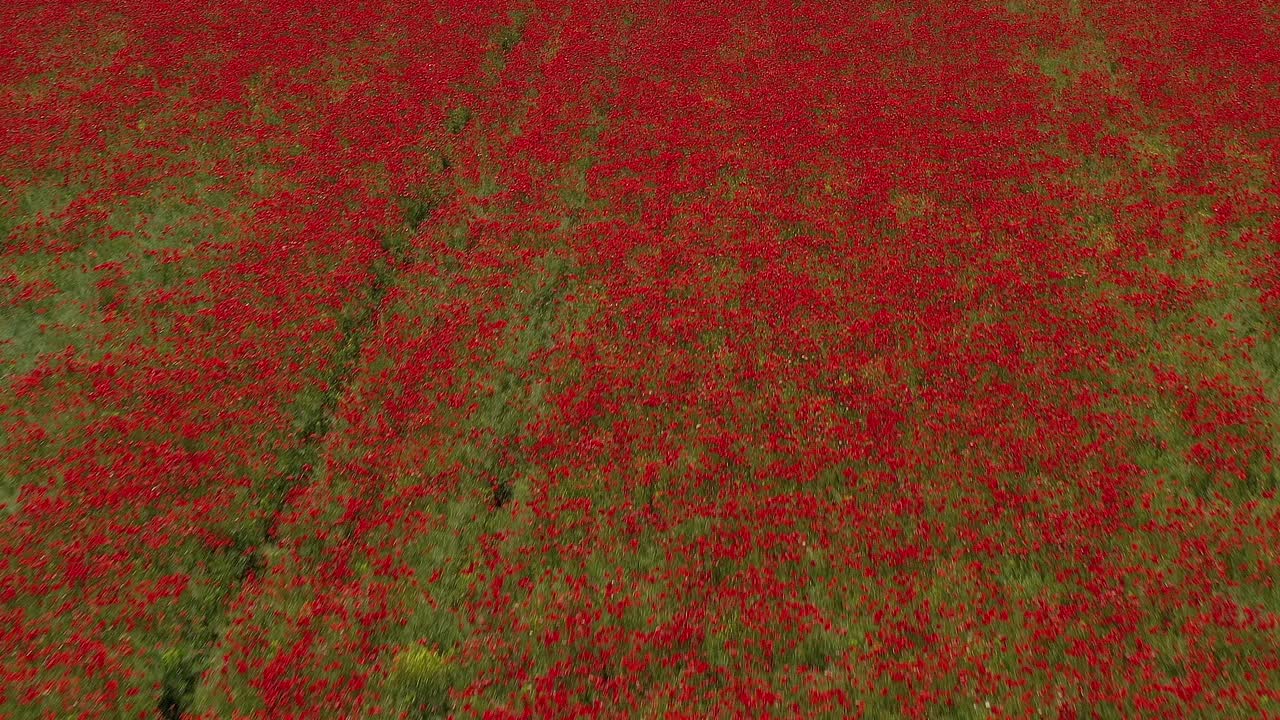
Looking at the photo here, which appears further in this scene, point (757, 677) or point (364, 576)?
point (364, 576)

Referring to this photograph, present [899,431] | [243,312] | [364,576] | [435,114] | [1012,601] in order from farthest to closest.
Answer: [435,114] → [243,312] → [899,431] → [364,576] → [1012,601]

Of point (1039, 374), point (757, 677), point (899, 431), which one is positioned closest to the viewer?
point (757, 677)

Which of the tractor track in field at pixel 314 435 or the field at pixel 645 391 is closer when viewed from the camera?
the field at pixel 645 391

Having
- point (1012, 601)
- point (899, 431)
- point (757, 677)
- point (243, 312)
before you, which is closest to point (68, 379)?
point (243, 312)

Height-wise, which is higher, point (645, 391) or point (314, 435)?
point (314, 435)

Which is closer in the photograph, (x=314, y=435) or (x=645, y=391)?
(x=314, y=435)

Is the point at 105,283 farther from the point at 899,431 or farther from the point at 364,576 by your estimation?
the point at 899,431

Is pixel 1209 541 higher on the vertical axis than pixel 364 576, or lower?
lower

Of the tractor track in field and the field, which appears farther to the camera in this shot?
the tractor track in field
